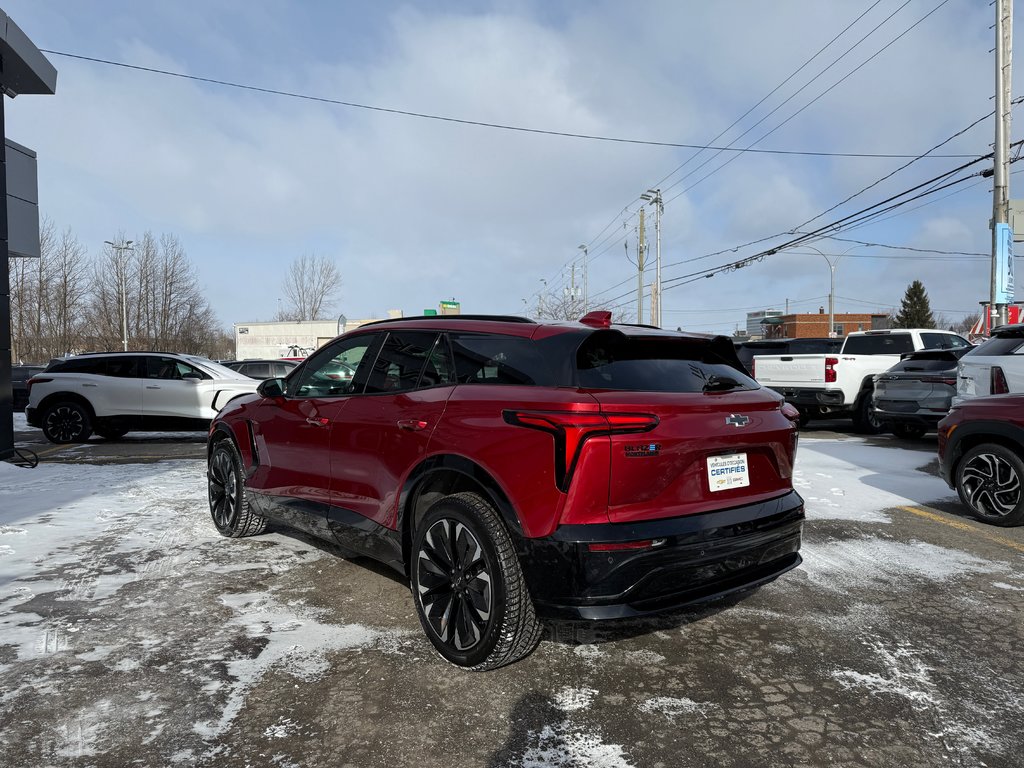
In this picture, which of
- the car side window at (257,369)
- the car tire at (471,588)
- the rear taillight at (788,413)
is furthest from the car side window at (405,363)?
the car side window at (257,369)

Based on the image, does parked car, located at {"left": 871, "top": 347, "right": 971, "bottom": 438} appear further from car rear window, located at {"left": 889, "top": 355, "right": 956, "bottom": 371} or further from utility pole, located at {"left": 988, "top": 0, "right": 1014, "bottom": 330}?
utility pole, located at {"left": 988, "top": 0, "right": 1014, "bottom": 330}

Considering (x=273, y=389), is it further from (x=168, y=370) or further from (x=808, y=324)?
(x=808, y=324)

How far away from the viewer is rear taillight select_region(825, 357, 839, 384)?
12.6 meters

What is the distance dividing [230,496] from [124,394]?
7951mm

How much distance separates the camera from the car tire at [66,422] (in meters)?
11.7

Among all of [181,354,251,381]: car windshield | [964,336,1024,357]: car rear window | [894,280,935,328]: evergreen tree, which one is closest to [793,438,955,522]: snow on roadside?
[964,336,1024,357]: car rear window

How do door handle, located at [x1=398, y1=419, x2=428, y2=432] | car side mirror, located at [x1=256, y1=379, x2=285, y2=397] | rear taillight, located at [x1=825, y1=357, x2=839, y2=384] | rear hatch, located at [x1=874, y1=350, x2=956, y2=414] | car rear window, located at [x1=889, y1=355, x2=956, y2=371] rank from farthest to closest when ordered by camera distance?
1. rear taillight, located at [x1=825, y1=357, x2=839, y2=384]
2. car rear window, located at [x1=889, y1=355, x2=956, y2=371]
3. rear hatch, located at [x1=874, y1=350, x2=956, y2=414]
4. car side mirror, located at [x1=256, y1=379, x2=285, y2=397]
5. door handle, located at [x1=398, y1=419, x2=428, y2=432]

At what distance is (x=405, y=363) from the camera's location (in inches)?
149

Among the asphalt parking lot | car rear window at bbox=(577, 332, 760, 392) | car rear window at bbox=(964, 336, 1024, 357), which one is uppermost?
car rear window at bbox=(964, 336, 1024, 357)

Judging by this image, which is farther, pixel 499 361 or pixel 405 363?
pixel 405 363

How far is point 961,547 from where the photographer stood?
5.23m

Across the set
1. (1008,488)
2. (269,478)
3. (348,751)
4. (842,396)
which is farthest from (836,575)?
(842,396)

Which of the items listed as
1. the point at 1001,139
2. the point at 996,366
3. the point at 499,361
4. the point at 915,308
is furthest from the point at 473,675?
the point at 915,308

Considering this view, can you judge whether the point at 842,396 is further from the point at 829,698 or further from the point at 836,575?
the point at 829,698
